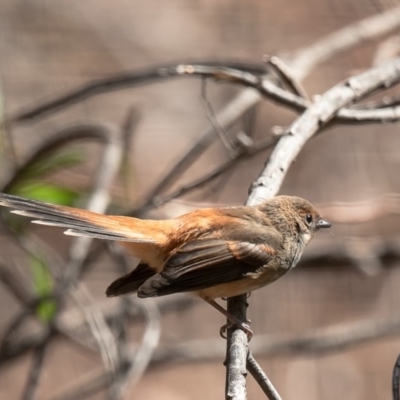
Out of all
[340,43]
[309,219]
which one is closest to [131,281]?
[309,219]

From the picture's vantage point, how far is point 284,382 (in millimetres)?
6699

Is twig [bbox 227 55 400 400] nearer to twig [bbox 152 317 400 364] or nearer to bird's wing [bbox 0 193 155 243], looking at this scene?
bird's wing [bbox 0 193 155 243]

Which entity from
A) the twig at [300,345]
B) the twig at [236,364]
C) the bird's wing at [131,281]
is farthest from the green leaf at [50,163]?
the twig at [236,364]

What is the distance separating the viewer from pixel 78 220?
11.5 feet

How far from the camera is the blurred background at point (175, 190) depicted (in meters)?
4.83

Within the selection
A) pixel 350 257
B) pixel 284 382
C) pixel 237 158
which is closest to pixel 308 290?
pixel 284 382

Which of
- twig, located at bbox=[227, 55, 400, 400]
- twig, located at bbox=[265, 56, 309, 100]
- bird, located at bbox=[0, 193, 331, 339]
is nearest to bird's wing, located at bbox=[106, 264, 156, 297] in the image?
bird, located at bbox=[0, 193, 331, 339]

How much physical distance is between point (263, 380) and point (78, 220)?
122 centimetres

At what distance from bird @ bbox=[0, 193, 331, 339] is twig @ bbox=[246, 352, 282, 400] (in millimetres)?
612

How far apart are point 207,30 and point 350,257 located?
157 inches

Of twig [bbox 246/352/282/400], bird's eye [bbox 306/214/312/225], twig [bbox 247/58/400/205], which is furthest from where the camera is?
bird's eye [bbox 306/214/312/225]

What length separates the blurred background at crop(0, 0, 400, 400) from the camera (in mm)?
4832

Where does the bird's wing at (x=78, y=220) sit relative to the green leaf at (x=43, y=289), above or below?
below

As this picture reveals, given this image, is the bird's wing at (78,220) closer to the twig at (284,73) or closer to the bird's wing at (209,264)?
the bird's wing at (209,264)
